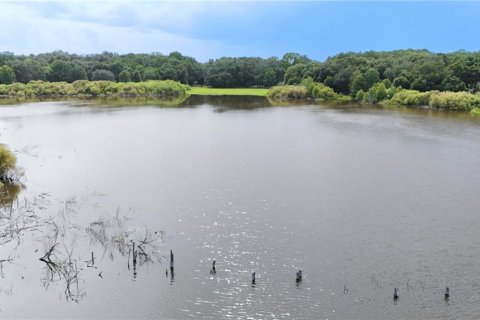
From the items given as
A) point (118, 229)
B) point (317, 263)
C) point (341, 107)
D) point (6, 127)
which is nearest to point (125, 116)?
point (6, 127)

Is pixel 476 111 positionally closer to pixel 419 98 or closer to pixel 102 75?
pixel 419 98

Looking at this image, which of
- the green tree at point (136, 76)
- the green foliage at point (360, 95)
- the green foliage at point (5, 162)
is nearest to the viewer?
the green foliage at point (5, 162)

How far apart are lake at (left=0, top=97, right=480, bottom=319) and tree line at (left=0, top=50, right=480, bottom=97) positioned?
49886mm

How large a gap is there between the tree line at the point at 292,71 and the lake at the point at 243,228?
4989cm

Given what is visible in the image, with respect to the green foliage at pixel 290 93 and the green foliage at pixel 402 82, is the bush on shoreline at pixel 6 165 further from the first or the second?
the green foliage at pixel 290 93

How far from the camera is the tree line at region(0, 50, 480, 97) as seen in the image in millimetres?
104062

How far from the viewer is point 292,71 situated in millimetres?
141375

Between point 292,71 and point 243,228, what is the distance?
115868 mm

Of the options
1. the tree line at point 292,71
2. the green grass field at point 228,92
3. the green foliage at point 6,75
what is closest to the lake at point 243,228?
the tree line at point 292,71

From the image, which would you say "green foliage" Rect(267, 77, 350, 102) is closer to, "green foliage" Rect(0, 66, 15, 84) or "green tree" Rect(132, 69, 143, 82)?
"green tree" Rect(132, 69, 143, 82)

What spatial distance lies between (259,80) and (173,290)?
460ft

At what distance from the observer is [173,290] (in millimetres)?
22844

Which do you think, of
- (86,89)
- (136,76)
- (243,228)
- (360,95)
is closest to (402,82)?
(360,95)

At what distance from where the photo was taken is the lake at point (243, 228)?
22.1 meters
